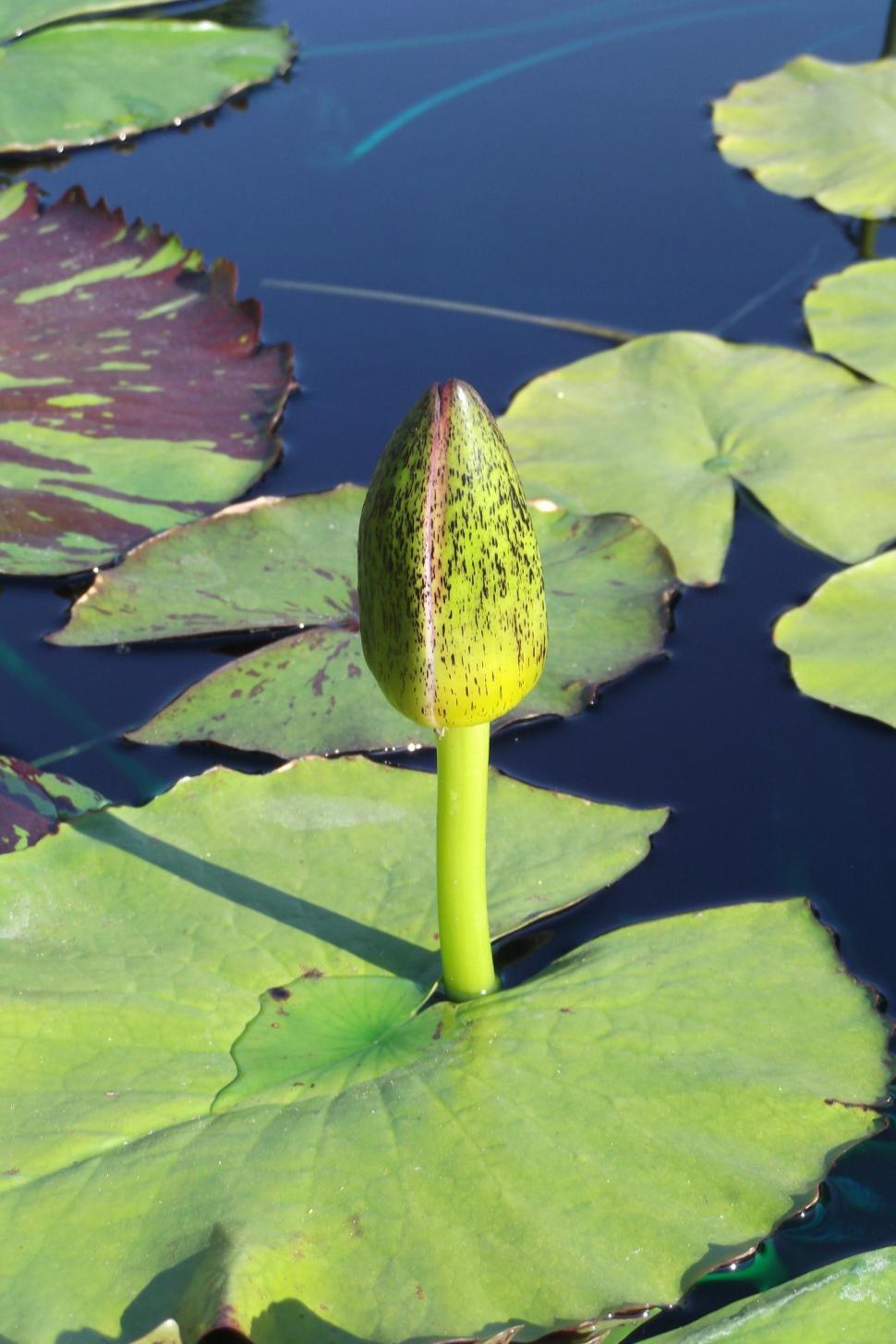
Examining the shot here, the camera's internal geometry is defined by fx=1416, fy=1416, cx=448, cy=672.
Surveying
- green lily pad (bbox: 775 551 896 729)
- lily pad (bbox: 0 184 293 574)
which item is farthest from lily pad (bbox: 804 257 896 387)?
lily pad (bbox: 0 184 293 574)

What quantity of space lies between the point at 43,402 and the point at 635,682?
1.14 metres

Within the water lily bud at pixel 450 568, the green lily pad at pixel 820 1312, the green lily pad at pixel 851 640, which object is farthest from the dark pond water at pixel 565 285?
the water lily bud at pixel 450 568

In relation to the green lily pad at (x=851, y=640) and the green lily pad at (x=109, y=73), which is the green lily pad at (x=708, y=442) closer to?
the green lily pad at (x=851, y=640)

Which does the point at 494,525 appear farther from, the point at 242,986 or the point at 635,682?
the point at 635,682

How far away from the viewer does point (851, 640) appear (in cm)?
Result: 198

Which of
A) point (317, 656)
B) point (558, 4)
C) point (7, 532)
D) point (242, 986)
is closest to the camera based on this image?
point (242, 986)

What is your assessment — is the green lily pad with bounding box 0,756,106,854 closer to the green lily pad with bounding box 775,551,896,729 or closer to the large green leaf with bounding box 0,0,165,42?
the green lily pad with bounding box 775,551,896,729

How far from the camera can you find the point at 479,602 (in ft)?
3.67

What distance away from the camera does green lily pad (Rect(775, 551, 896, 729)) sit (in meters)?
1.91

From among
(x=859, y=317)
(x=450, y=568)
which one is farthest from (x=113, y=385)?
(x=450, y=568)

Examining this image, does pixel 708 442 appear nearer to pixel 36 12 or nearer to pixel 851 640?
pixel 851 640

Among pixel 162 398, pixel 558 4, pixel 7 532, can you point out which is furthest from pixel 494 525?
pixel 558 4

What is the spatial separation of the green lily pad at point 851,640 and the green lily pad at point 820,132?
142 cm

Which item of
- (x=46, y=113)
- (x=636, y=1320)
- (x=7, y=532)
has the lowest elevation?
(x=636, y=1320)
